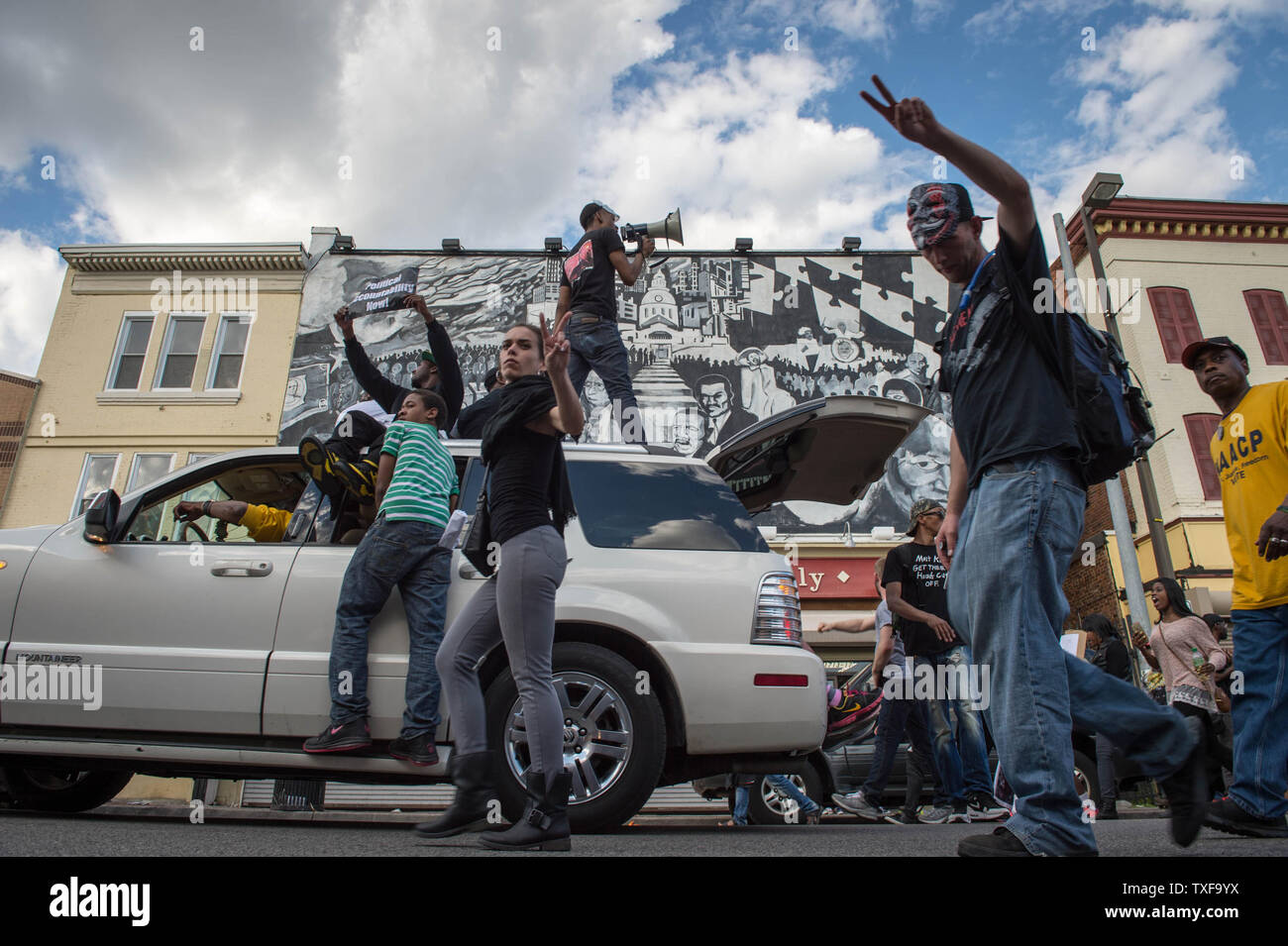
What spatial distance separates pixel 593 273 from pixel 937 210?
3.61 meters

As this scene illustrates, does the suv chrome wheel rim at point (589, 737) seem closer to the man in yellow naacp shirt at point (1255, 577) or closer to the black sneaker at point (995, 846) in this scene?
the black sneaker at point (995, 846)

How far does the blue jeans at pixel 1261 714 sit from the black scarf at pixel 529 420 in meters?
2.83

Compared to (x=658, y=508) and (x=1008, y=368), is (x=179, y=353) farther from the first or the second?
(x=1008, y=368)

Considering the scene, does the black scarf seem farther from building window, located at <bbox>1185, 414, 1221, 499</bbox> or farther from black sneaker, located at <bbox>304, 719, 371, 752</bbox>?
building window, located at <bbox>1185, 414, 1221, 499</bbox>

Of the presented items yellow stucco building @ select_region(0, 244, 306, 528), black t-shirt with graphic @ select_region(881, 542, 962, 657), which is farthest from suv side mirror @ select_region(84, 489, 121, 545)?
yellow stucco building @ select_region(0, 244, 306, 528)

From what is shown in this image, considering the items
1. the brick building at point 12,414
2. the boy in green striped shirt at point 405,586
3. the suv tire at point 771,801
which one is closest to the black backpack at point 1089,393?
the boy in green striped shirt at point 405,586

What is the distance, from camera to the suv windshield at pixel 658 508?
399cm

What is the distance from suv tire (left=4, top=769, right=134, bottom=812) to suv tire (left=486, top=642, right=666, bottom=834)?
2.91 m

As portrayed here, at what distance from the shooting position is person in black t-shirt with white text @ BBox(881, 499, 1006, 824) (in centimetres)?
548

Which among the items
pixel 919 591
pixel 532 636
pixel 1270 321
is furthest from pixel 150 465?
pixel 1270 321

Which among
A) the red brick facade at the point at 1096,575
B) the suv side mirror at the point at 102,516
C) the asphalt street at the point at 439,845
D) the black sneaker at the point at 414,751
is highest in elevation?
the red brick facade at the point at 1096,575

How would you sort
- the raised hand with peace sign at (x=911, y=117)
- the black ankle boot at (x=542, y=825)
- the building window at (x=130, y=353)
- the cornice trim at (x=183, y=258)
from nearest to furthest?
the raised hand with peace sign at (x=911, y=117) < the black ankle boot at (x=542, y=825) < the building window at (x=130, y=353) < the cornice trim at (x=183, y=258)

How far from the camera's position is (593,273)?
18.9 feet
